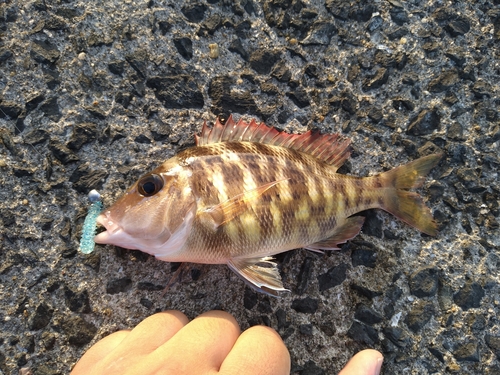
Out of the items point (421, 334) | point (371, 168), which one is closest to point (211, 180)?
point (371, 168)

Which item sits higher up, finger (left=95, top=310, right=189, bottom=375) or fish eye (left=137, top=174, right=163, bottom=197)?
fish eye (left=137, top=174, right=163, bottom=197)

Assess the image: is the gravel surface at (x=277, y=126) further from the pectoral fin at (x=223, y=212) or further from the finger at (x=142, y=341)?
the pectoral fin at (x=223, y=212)

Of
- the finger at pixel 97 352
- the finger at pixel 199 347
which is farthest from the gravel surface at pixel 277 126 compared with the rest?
the finger at pixel 199 347

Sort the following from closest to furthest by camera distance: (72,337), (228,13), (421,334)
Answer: (72,337) → (421,334) → (228,13)

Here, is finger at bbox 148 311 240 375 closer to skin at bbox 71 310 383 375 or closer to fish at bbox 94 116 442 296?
skin at bbox 71 310 383 375

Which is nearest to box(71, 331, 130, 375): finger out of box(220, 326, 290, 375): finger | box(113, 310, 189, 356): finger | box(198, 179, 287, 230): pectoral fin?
box(113, 310, 189, 356): finger

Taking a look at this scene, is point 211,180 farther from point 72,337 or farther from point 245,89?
point 72,337
